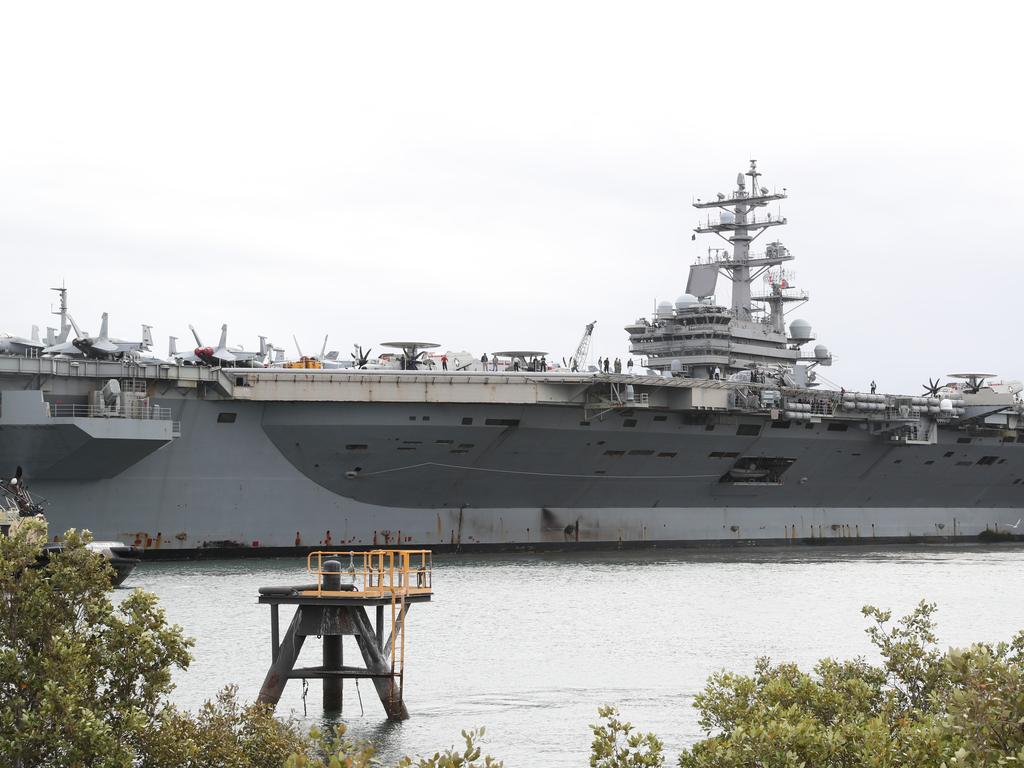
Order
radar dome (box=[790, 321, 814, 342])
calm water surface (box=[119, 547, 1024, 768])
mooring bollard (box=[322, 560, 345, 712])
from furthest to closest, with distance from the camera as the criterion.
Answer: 1. radar dome (box=[790, 321, 814, 342])
2. calm water surface (box=[119, 547, 1024, 768])
3. mooring bollard (box=[322, 560, 345, 712])

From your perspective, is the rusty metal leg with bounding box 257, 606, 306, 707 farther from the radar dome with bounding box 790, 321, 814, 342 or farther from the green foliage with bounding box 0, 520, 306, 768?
the radar dome with bounding box 790, 321, 814, 342

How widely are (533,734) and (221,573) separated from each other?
12973 mm

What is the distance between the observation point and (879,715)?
23.1ft

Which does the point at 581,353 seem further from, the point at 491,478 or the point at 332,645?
the point at 332,645

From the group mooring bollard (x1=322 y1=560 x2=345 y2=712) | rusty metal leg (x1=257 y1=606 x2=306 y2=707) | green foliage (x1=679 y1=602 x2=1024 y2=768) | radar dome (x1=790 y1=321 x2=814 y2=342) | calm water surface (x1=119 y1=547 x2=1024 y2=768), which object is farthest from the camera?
radar dome (x1=790 y1=321 x2=814 y2=342)

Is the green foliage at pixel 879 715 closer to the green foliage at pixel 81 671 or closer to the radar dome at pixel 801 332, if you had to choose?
the green foliage at pixel 81 671

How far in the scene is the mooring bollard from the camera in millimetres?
11672

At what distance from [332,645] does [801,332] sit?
95.8ft

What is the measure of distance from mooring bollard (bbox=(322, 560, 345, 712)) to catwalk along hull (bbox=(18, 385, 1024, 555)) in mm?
13974

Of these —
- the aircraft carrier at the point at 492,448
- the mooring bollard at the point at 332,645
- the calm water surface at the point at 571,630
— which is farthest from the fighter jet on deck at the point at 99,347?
the mooring bollard at the point at 332,645

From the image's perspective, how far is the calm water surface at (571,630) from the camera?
481 inches

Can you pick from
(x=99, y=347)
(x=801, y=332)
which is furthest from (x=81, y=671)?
(x=801, y=332)

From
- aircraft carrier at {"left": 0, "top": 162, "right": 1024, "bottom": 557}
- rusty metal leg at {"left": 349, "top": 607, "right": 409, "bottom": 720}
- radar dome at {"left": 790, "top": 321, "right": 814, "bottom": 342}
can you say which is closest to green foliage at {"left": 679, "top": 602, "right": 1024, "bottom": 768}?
rusty metal leg at {"left": 349, "top": 607, "right": 409, "bottom": 720}

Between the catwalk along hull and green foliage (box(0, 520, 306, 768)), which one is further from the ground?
the catwalk along hull
